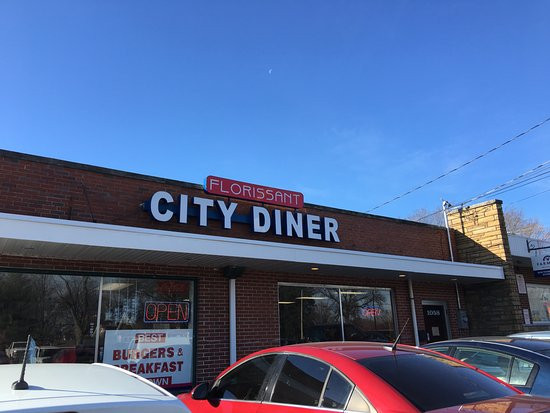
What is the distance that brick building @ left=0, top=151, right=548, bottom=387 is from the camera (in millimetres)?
8703

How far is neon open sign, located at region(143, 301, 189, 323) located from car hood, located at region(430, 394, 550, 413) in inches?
305

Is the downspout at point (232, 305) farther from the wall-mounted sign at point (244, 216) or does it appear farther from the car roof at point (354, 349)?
the car roof at point (354, 349)

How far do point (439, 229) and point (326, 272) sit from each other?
20.5 ft

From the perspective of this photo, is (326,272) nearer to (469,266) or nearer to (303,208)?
(303,208)

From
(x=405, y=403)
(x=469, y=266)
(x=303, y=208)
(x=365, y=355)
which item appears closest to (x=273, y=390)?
(x=365, y=355)

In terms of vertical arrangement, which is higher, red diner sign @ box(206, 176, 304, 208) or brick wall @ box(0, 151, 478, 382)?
red diner sign @ box(206, 176, 304, 208)

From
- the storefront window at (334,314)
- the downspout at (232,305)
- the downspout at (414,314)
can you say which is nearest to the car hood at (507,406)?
the downspout at (232,305)

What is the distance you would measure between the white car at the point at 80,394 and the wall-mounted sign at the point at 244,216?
25.3 ft

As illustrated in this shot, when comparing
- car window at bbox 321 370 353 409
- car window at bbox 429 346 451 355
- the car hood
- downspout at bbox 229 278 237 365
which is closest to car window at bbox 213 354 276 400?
car window at bbox 321 370 353 409

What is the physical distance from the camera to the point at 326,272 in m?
12.2

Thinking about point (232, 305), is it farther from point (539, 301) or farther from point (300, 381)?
point (539, 301)

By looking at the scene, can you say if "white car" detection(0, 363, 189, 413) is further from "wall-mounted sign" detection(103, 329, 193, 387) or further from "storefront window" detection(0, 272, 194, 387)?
"wall-mounted sign" detection(103, 329, 193, 387)

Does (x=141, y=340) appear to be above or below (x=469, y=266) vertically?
below

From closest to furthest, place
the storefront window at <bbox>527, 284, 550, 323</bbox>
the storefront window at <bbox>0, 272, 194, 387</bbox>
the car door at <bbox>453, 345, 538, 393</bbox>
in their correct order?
the car door at <bbox>453, 345, 538, 393</bbox> < the storefront window at <bbox>0, 272, 194, 387</bbox> < the storefront window at <bbox>527, 284, 550, 323</bbox>
